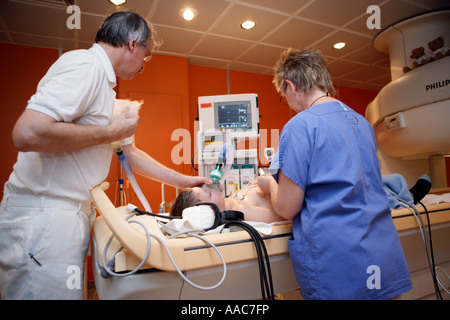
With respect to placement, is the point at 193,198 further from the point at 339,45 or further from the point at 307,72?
the point at 339,45

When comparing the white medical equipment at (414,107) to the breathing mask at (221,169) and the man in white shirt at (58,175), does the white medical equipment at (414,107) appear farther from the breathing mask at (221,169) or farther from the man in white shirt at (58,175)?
the man in white shirt at (58,175)

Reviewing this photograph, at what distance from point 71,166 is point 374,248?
114cm

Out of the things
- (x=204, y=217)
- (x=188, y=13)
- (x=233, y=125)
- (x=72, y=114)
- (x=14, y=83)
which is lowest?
(x=204, y=217)

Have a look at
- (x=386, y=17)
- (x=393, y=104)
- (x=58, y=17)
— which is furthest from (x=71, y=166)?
(x=386, y=17)

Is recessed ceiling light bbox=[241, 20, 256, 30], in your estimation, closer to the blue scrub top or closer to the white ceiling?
the white ceiling

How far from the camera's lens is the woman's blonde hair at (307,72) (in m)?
1.18

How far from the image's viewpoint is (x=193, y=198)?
148 cm

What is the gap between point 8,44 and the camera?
124 inches

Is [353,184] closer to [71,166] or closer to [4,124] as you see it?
[71,166]

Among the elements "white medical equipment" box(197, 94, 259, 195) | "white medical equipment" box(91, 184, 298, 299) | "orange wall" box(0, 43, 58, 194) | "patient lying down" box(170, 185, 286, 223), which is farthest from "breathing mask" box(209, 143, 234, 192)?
"orange wall" box(0, 43, 58, 194)

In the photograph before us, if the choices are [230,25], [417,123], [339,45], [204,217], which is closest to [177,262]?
[204,217]

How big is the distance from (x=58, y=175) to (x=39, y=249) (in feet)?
0.85

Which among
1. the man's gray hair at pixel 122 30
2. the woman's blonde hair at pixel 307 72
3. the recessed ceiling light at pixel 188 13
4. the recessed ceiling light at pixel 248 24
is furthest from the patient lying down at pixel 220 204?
the recessed ceiling light at pixel 248 24

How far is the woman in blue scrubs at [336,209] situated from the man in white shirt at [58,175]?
2.20 feet
